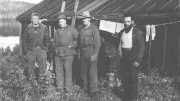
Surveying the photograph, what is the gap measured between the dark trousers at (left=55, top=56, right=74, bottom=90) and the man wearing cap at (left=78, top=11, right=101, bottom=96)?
47cm

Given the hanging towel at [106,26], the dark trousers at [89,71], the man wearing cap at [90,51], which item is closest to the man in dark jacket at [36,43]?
the man wearing cap at [90,51]

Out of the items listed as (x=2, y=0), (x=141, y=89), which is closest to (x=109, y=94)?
(x=141, y=89)

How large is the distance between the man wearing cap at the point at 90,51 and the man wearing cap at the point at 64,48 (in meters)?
0.34

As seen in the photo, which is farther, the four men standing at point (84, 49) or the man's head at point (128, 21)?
the four men standing at point (84, 49)

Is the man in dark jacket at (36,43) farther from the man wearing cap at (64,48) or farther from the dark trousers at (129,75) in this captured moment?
the dark trousers at (129,75)

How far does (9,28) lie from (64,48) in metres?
17.3

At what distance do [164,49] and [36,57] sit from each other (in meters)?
4.00

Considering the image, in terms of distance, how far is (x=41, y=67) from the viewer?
898cm

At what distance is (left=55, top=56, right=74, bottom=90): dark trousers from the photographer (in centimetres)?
841

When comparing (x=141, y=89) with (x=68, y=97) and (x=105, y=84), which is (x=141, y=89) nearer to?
(x=105, y=84)

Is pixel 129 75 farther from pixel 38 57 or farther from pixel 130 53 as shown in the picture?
pixel 38 57

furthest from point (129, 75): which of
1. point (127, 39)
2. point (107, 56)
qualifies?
point (107, 56)

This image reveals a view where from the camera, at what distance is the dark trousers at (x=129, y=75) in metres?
7.30

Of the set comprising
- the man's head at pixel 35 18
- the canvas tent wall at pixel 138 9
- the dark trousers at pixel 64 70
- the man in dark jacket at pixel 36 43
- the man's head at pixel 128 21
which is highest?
the canvas tent wall at pixel 138 9
